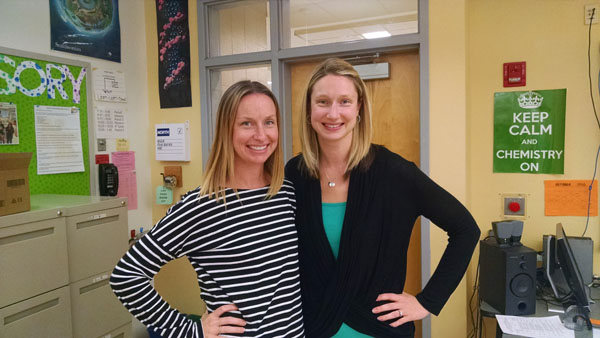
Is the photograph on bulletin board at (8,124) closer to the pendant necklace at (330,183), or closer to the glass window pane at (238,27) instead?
the glass window pane at (238,27)

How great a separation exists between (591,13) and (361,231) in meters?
2.00

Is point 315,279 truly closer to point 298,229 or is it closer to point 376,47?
point 298,229

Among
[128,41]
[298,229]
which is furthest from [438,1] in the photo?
[128,41]

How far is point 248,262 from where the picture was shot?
1109 millimetres

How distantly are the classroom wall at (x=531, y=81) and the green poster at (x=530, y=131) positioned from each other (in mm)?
33

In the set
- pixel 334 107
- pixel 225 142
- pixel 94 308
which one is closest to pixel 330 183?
pixel 334 107

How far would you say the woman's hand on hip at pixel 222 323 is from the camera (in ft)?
3.64

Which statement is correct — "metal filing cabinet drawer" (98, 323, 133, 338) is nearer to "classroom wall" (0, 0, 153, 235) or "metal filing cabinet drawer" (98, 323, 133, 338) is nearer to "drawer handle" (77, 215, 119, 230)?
"drawer handle" (77, 215, 119, 230)

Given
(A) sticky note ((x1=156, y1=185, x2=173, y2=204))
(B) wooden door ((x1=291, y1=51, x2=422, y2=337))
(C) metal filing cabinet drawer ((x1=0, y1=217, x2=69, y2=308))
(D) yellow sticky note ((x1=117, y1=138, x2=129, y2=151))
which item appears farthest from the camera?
(A) sticky note ((x1=156, y1=185, x2=173, y2=204))

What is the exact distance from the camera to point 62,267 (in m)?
1.81

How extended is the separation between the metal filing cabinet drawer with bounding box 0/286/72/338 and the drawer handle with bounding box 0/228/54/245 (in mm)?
253

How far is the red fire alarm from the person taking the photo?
2.35m

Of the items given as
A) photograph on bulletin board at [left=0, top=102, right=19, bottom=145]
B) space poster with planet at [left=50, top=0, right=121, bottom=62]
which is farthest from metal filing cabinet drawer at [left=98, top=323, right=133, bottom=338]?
space poster with planet at [left=50, top=0, right=121, bottom=62]

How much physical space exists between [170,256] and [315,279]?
0.44 m
